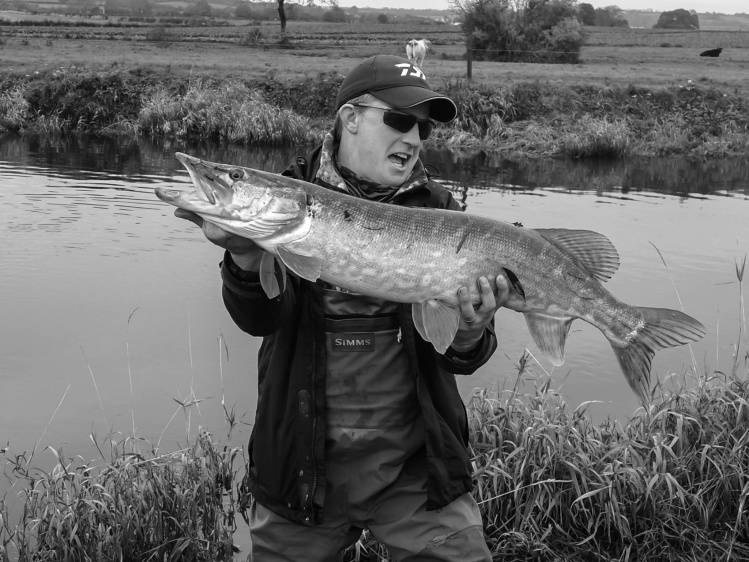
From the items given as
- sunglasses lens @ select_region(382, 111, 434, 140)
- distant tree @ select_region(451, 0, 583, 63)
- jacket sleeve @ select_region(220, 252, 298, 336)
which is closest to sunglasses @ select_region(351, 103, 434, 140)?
sunglasses lens @ select_region(382, 111, 434, 140)

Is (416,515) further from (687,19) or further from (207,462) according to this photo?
(687,19)

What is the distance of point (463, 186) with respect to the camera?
15977mm

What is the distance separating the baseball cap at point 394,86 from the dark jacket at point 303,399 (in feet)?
2.46

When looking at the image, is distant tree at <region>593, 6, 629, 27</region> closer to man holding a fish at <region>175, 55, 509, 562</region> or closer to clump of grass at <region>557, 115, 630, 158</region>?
clump of grass at <region>557, 115, 630, 158</region>

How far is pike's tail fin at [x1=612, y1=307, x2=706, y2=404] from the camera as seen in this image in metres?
3.32

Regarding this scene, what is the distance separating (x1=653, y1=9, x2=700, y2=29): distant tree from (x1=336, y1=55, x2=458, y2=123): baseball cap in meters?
85.4

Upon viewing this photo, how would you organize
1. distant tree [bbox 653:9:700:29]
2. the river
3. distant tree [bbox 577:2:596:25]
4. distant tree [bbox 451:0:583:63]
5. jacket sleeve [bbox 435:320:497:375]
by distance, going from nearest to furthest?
jacket sleeve [bbox 435:320:497:375] < the river < distant tree [bbox 451:0:583:63] < distant tree [bbox 577:2:596:25] < distant tree [bbox 653:9:700:29]

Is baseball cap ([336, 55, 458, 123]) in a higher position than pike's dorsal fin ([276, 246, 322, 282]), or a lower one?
higher

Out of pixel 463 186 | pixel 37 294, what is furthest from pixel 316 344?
pixel 463 186

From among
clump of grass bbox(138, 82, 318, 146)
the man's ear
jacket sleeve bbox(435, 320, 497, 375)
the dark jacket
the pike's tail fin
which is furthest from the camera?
clump of grass bbox(138, 82, 318, 146)

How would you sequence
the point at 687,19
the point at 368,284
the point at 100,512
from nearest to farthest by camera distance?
the point at 368,284 < the point at 100,512 < the point at 687,19

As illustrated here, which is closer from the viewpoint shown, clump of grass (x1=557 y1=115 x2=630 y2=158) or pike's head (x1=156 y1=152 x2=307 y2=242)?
pike's head (x1=156 y1=152 x2=307 y2=242)

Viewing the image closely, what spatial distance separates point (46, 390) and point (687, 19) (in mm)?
88515

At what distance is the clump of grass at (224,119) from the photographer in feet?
67.6
